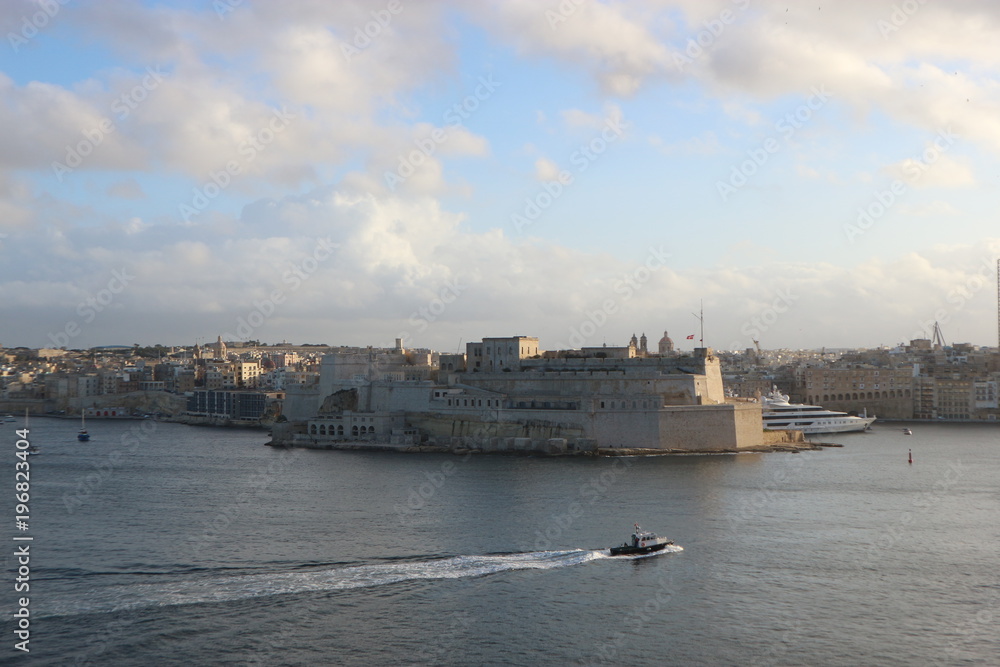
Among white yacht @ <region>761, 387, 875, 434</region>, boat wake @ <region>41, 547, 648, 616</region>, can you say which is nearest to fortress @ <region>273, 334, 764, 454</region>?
white yacht @ <region>761, 387, 875, 434</region>

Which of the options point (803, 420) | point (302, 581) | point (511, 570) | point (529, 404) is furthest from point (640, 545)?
point (803, 420)

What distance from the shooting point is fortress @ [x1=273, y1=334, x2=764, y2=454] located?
40031mm

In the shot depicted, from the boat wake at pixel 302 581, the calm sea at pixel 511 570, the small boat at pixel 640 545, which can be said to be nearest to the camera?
the calm sea at pixel 511 570

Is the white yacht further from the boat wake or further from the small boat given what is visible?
the boat wake

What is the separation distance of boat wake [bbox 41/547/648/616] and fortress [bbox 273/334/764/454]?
20.8 metres

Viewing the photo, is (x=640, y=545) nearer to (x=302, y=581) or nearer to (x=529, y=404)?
(x=302, y=581)

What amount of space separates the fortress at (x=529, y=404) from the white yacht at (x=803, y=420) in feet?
18.7

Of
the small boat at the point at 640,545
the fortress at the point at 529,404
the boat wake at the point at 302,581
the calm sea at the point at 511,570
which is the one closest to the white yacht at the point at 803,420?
the fortress at the point at 529,404

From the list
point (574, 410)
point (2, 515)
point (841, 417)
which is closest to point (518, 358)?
point (574, 410)

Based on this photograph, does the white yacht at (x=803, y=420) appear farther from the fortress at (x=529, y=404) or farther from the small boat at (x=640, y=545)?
the small boat at (x=640, y=545)

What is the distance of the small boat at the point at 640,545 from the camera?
19641 mm

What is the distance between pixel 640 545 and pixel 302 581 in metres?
6.82

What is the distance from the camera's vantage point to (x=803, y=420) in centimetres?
5062

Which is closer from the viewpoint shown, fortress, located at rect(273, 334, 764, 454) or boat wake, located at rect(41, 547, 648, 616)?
boat wake, located at rect(41, 547, 648, 616)
